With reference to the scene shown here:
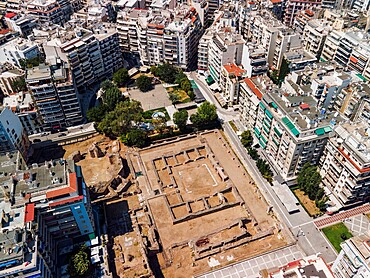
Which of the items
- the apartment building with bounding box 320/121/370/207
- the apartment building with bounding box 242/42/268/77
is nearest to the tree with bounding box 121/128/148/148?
the apartment building with bounding box 242/42/268/77

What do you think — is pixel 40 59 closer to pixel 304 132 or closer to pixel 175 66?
pixel 175 66

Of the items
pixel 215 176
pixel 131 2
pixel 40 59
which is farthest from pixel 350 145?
pixel 131 2

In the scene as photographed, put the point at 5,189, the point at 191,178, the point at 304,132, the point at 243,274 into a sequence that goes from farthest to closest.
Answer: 1. the point at 191,178
2. the point at 304,132
3. the point at 243,274
4. the point at 5,189

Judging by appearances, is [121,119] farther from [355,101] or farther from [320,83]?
[355,101]

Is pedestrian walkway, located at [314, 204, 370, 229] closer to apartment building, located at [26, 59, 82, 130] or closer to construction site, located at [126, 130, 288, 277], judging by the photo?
construction site, located at [126, 130, 288, 277]

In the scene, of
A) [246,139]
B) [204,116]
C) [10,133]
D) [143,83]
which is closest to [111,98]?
[143,83]

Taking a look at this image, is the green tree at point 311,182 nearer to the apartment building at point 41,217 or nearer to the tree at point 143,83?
the apartment building at point 41,217

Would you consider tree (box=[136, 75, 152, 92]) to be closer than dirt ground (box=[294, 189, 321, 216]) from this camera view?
No
